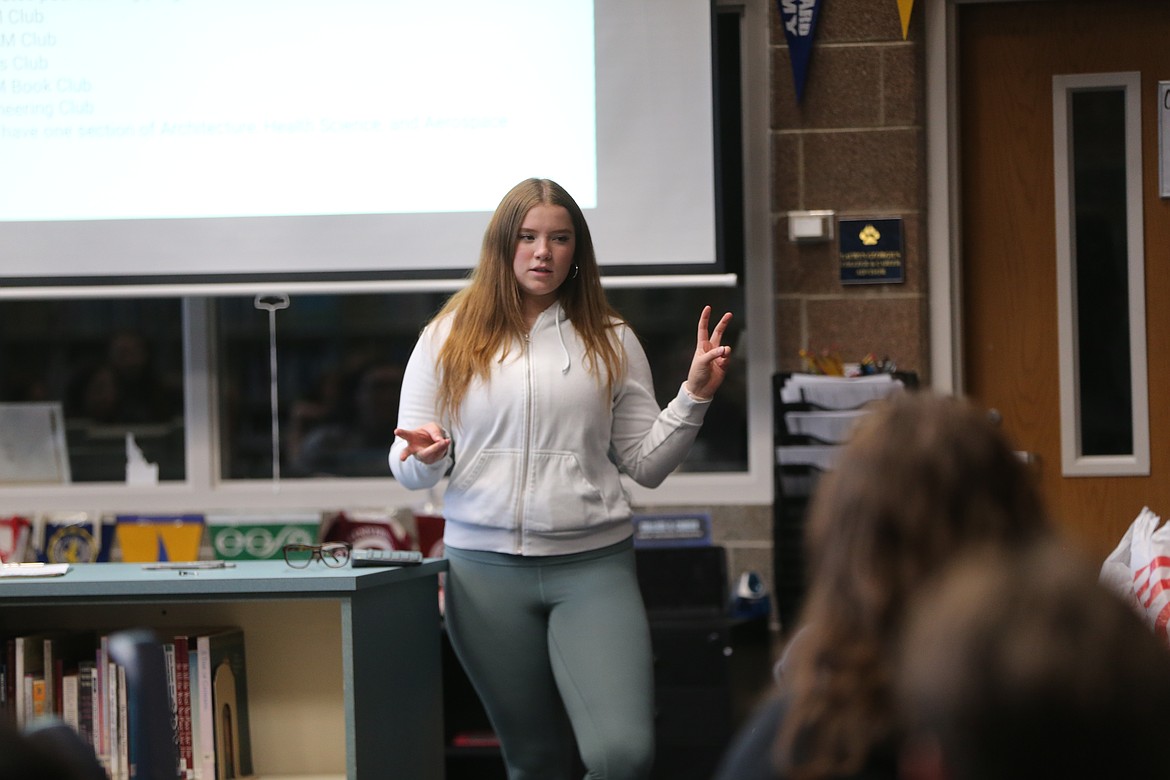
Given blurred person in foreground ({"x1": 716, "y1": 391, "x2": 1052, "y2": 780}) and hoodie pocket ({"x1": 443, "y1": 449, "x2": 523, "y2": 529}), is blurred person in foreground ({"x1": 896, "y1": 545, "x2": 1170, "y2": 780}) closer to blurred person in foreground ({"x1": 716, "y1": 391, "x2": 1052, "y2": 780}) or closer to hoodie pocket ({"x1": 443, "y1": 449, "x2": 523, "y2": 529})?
blurred person in foreground ({"x1": 716, "y1": 391, "x2": 1052, "y2": 780})

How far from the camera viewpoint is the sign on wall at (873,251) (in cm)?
357

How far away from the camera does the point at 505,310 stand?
2412 millimetres

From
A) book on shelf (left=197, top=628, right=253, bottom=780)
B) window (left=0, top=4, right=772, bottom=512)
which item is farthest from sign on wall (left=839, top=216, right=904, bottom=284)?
book on shelf (left=197, top=628, right=253, bottom=780)

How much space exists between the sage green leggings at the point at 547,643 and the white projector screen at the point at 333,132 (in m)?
1.31

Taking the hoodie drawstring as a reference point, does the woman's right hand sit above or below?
below

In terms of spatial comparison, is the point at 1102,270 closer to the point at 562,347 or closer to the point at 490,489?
the point at 562,347

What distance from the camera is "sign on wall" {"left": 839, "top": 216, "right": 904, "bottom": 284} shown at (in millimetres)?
3574

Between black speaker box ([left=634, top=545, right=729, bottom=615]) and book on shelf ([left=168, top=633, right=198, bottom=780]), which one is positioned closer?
book on shelf ([left=168, top=633, right=198, bottom=780])

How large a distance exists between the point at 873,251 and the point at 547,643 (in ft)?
5.78

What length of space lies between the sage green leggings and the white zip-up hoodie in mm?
50

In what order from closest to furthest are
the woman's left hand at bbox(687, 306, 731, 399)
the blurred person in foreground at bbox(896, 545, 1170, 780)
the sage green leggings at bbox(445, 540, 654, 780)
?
the blurred person in foreground at bbox(896, 545, 1170, 780)
the sage green leggings at bbox(445, 540, 654, 780)
the woman's left hand at bbox(687, 306, 731, 399)

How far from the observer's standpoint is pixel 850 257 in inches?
141

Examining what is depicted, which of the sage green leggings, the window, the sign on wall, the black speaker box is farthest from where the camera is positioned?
the window

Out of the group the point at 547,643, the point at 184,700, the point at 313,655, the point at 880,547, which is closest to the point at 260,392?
the point at 313,655
